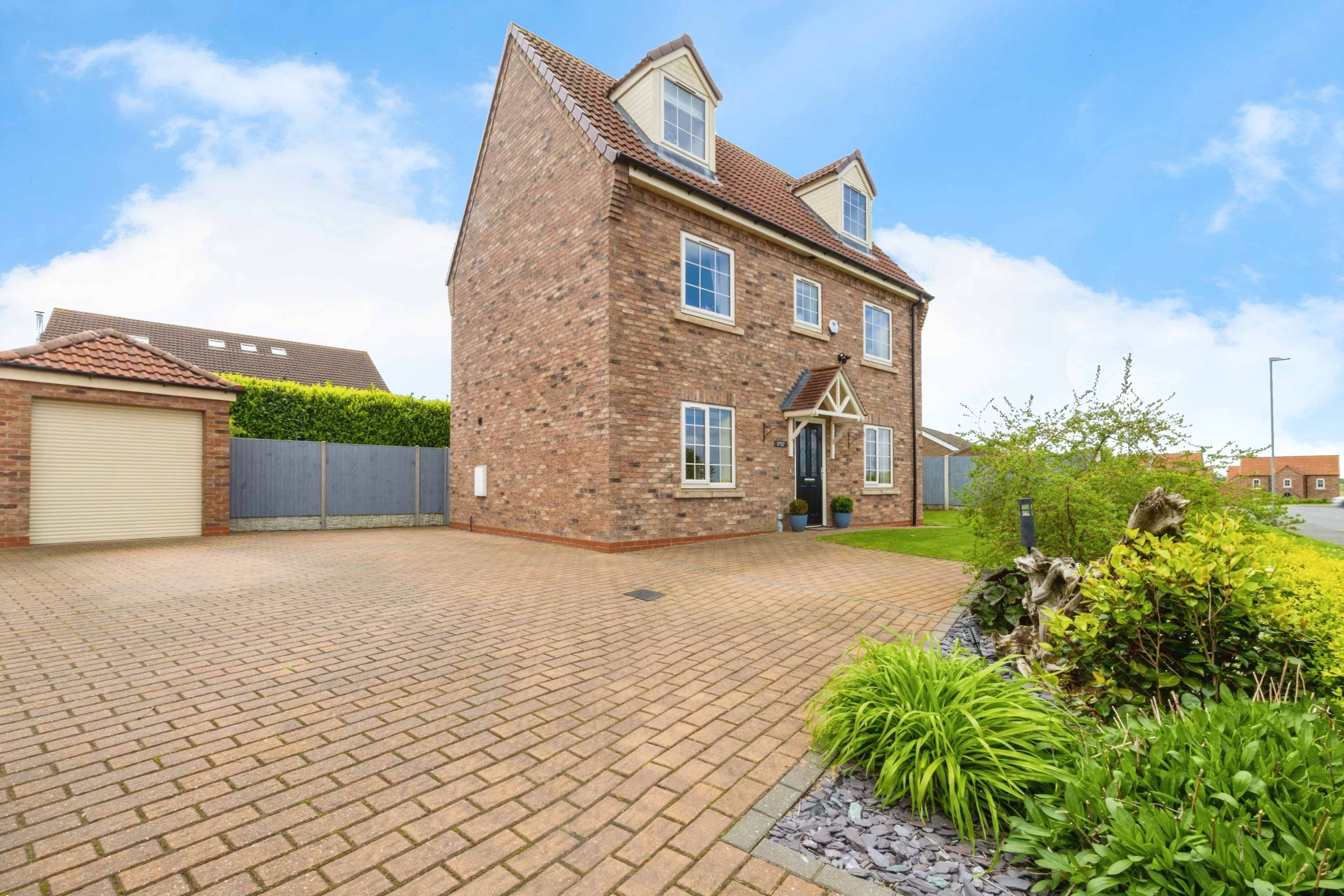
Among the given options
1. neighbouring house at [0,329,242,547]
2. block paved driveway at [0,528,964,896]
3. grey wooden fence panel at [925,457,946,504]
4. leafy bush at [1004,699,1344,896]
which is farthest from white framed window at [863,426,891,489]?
neighbouring house at [0,329,242,547]

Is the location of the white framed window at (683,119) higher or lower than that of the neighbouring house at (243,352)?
higher

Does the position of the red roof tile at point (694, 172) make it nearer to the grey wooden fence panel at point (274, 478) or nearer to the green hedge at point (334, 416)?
the green hedge at point (334, 416)

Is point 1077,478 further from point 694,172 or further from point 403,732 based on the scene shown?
point 694,172

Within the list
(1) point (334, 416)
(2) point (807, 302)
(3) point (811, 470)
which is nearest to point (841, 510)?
(3) point (811, 470)

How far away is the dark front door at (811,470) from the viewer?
558 inches

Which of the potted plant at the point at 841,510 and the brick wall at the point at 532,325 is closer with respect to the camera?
the brick wall at the point at 532,325

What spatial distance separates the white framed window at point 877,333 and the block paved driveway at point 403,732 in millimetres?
10340

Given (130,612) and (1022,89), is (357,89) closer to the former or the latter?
(130,612)

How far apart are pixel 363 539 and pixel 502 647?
385 inches

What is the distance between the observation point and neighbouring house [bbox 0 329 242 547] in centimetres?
1094

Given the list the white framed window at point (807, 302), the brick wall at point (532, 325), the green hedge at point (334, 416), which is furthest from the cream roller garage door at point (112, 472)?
the white framed window at point (807, 302)

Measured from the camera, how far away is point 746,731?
10.9 ft

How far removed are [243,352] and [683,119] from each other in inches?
994

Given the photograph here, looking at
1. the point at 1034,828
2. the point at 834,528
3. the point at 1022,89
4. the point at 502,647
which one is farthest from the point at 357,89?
the point at 834,528
